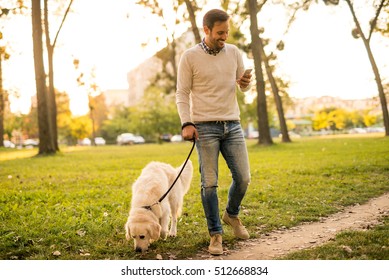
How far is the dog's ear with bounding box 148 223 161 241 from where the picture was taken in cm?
458

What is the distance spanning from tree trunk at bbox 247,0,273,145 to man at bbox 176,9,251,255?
1474cm

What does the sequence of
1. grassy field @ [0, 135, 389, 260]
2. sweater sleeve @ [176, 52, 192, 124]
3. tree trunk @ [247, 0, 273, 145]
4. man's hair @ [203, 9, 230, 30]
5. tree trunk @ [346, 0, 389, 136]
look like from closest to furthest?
1. man's hair @ [203, 9, 230, 30]
2. sweater sleeve @ [176, 52, 192, 124]
3. grassy field @ [0, 135, 389, 260]
4. tree trunk @ [346, 0, 389, 136]
5. tree trunk @ [247, 0, 273, 145]

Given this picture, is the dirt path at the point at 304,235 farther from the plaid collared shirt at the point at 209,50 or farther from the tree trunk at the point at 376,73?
the tree trunk at the point at 376,73

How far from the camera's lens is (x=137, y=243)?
181 inches

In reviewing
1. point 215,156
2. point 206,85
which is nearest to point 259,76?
point 206,85

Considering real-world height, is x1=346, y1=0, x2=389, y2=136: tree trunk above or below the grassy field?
above

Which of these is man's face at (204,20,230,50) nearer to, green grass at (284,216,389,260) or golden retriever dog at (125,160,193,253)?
golden retriever dog at (125,160,193,253)

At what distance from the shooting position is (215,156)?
4.60 meters

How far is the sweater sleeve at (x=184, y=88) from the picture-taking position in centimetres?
454

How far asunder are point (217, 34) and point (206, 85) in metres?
0.58

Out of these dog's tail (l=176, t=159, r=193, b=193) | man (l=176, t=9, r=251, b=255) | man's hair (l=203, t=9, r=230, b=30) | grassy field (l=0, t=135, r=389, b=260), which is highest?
man's hair (l=203, t=9, r=230, b=30)

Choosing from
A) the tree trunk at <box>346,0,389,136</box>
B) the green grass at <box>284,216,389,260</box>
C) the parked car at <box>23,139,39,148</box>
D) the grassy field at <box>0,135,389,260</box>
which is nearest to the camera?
the green grass at <box>284,216,389,260</box>

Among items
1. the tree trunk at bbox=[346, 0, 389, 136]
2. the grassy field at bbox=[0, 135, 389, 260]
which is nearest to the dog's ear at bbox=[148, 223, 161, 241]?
the grassy field at bbox=[0, 135, 389, 260]
